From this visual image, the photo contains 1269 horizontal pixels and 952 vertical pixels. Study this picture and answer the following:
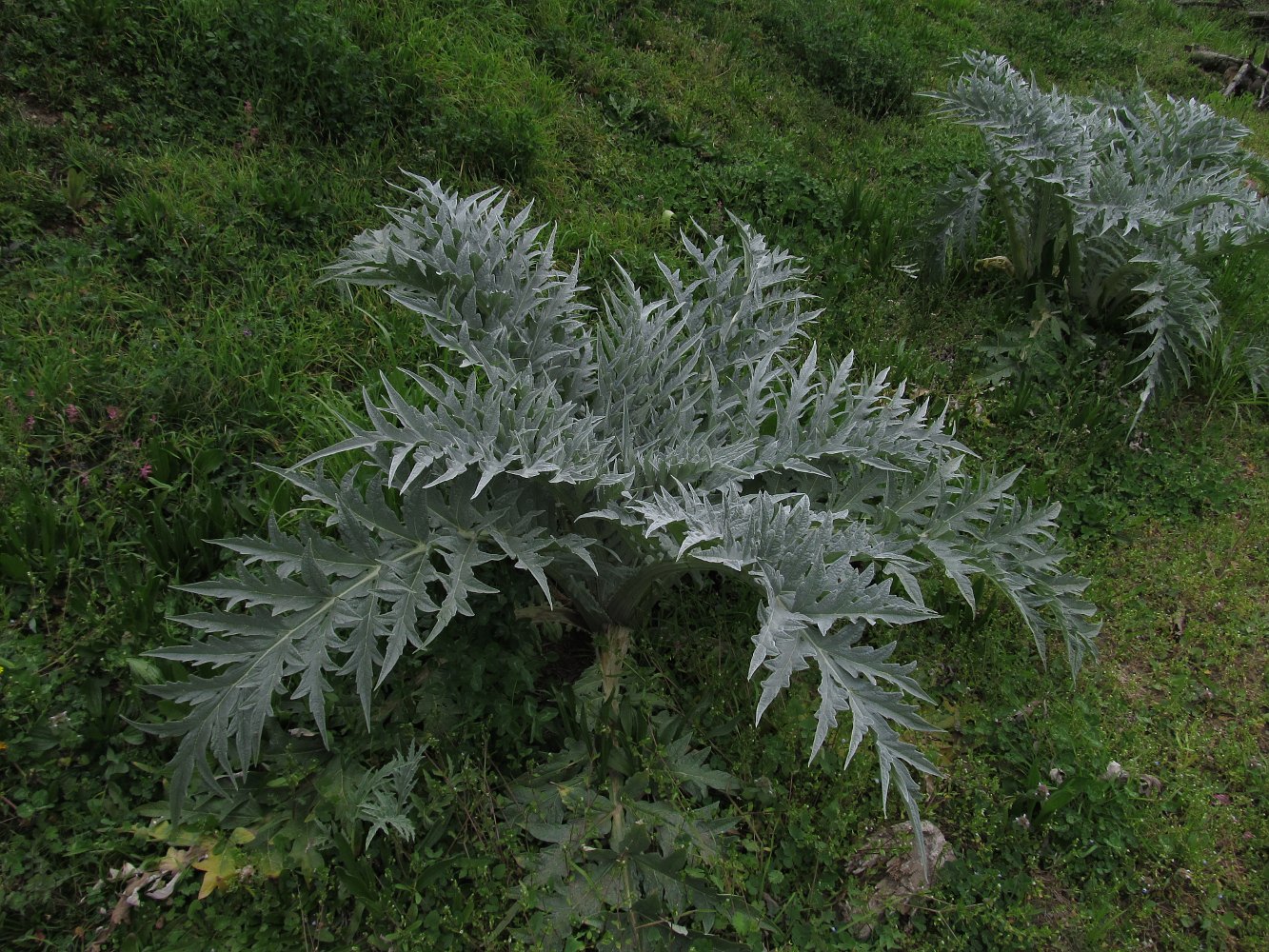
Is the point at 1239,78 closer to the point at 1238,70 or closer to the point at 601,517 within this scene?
the point at 1238,70

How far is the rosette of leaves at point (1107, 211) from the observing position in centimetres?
377

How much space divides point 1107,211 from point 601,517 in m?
3.01

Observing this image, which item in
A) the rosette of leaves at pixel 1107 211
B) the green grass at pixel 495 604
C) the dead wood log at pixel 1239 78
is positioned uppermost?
the dead wood log at pixel 1239 78

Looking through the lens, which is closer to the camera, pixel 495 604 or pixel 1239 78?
pixel 495 604

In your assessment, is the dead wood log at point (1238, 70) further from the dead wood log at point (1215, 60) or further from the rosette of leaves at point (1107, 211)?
the rosette of leaves at point (1107, 211)

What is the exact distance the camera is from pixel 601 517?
234 centimetres

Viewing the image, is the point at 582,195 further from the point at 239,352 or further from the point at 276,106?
the point at 239,352

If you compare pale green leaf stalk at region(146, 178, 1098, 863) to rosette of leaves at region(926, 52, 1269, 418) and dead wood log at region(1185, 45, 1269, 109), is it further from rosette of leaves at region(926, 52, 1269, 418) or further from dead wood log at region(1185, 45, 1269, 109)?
dead wood log at region(1185, 45, 1269, 109)

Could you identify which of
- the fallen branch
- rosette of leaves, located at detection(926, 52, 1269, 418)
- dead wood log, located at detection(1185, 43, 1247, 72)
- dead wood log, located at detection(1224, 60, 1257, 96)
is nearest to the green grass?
rosette of leaves, located at detection(926, 52, 1269, 418)

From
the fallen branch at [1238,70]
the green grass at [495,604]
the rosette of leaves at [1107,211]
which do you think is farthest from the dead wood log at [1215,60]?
the rosette of leaves at [1107,211]

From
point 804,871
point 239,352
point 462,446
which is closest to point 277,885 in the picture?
point 462,446

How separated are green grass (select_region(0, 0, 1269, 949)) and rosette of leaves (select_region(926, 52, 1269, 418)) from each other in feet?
0.78

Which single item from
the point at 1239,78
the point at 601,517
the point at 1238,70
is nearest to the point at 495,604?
the point at 601,517

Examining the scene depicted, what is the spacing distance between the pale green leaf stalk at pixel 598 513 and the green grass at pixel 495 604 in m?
0.26
